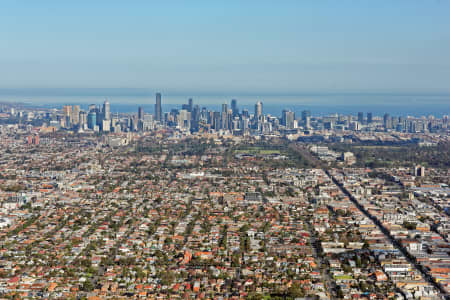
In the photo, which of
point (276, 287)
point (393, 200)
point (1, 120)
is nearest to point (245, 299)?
point (276, 287)

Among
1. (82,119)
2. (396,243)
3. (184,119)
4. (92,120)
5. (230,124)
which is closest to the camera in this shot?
(396,243)

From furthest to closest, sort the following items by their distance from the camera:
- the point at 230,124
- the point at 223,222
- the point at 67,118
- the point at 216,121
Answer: the point at 230,124
the point at 216,121
the point at 67,118
the point at 223,222

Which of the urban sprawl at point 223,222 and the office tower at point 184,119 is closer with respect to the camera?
the urban sprawl at point 223,222

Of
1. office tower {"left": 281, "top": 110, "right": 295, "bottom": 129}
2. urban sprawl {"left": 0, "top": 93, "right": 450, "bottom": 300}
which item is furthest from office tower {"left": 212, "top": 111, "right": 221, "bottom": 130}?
urban sprawl {"left": 0, "top": 93, "right": 450, "bottom": 300}

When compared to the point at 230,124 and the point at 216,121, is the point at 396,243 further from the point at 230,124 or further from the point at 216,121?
the point at 230,124

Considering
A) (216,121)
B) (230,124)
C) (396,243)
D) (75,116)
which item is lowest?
(396,243)

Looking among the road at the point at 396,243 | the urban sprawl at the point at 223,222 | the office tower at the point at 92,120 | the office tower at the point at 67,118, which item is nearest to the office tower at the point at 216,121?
the office tower at the point at 92,120

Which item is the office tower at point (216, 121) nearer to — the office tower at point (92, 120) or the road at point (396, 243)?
the office tower at point (92, 120)

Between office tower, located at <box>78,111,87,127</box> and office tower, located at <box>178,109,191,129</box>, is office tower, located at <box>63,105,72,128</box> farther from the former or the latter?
office tower, located at <box>178,109,191,129</box>

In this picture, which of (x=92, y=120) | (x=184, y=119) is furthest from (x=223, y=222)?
(x=184, y=119)

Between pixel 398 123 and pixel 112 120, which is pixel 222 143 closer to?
pixel 112 120

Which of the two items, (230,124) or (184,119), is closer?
(230,124)

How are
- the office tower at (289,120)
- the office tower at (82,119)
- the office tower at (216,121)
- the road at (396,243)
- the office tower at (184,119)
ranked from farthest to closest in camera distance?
1. the office tower at (184,119)
2. the office tower at (289,120)
3. the office tower at (216,121)
4. the office tower at (82,119)
5. the road at (396,243)
